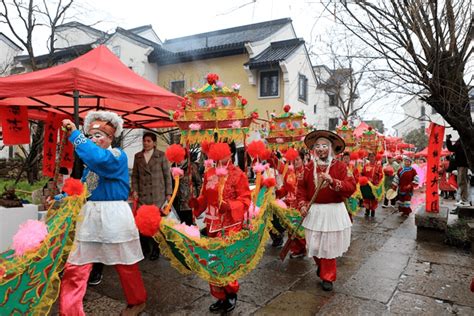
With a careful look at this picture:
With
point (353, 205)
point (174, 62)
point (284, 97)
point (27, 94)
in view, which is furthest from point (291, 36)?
point (27, 94)

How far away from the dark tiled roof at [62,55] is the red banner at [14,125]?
5090 millimetres

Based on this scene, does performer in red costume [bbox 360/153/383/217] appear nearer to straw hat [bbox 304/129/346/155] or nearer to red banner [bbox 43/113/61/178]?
→ straw hat [bbox 304/129/346/155]

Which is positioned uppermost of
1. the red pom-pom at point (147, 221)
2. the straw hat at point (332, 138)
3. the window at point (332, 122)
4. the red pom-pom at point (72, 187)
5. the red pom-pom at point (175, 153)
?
the window at point (332, 122)

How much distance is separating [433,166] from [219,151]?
546cm

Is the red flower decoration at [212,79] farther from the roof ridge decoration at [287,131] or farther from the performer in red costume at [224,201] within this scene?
the roof ridge decoration at [287,131]

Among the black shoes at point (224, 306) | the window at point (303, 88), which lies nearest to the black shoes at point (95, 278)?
the black shoes at point (224, 306)

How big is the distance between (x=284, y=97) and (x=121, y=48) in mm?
8854

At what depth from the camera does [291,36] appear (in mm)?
20469

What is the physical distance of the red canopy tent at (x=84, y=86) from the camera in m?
4.18

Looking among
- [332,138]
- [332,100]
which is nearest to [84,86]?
[332,138]

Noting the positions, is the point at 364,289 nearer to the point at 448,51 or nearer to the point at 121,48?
the point at 448,51

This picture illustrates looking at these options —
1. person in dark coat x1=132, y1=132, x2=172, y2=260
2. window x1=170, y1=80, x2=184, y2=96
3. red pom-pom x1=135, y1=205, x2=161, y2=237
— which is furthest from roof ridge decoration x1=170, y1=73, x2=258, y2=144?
window x1=170, y1=80, x2=184, y2=96

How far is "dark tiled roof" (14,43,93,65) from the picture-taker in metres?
11.6

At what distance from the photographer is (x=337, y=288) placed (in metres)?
4.38
